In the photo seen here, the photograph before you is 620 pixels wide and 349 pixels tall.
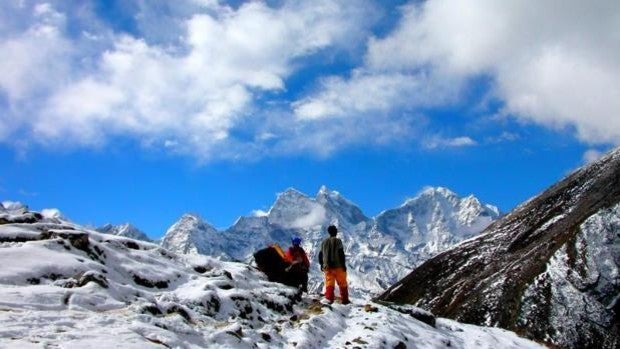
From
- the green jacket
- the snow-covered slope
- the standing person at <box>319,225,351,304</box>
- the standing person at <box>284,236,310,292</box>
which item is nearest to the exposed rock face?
the standing person at <box>284,236,310,292</box>

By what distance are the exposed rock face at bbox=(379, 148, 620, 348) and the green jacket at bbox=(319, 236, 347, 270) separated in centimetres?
5795

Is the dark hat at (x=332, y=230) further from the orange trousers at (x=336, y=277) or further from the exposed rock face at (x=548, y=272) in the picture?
the exposed rock face at (x=548, y=272)

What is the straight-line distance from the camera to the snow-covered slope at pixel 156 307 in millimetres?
16016

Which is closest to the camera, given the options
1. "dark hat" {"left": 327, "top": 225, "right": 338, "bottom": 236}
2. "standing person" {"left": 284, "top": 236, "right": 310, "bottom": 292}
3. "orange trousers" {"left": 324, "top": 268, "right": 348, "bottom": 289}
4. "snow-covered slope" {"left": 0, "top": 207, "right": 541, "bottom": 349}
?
"snow-covered slope" {"left": 0, "top": 207, "right": 541, "bottom": 349}

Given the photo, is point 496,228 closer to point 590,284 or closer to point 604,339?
point 590,284

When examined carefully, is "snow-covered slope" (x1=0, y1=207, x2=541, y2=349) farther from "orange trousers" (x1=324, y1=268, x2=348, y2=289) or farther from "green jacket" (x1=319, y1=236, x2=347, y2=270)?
"green jacket" (x1=319, y1=236, x2=347, y2=270)

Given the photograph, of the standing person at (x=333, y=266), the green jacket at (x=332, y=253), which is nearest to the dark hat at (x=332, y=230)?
the standing person at (x=333, y=266)

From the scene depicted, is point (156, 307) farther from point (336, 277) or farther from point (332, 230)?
point (332, 230)

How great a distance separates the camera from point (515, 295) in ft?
376

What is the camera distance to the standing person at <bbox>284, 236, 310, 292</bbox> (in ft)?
96.1

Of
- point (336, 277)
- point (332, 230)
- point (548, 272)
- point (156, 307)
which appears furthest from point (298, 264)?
point (548, 272)

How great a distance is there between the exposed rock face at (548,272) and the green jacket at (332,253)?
57953mm

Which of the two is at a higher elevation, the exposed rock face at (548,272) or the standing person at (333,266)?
the exposed rock face at (548,272)

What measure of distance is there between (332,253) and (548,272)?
333ft
